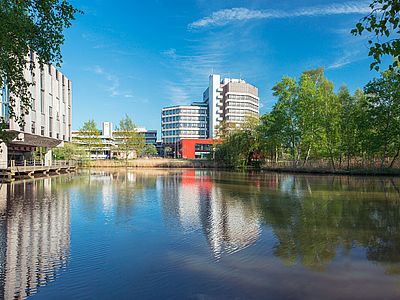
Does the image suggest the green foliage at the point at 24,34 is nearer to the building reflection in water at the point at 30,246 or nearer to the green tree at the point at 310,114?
the building reflection in water at the point at 30,246

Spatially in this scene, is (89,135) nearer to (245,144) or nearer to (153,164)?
(153,164)

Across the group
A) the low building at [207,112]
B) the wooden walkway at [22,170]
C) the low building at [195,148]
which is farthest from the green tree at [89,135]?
the low building at [207,112]

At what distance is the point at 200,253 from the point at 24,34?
26.4ft

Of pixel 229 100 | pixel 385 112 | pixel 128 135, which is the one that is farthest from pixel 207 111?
pixel 385 112

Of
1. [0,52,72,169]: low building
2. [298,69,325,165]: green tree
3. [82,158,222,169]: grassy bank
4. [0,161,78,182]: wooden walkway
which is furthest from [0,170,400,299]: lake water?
[82,158,222,169]: grassy bank

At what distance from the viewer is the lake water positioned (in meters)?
5.41

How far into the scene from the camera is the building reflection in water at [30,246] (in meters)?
5.74

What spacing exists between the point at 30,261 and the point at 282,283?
5.07m

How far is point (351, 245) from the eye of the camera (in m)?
7.98

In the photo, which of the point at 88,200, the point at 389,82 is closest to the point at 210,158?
the point at 389,82

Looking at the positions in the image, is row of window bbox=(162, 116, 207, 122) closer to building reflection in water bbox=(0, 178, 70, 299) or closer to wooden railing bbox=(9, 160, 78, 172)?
wooden railing bbox=(9, 160, 78, 172)

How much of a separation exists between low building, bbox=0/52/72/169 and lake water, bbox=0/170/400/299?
29919 millimetres

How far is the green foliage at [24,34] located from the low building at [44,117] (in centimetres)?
2804

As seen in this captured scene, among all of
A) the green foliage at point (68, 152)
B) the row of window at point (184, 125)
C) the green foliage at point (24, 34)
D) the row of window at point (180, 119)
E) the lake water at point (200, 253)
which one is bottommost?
the lake water at point (200, 253)
